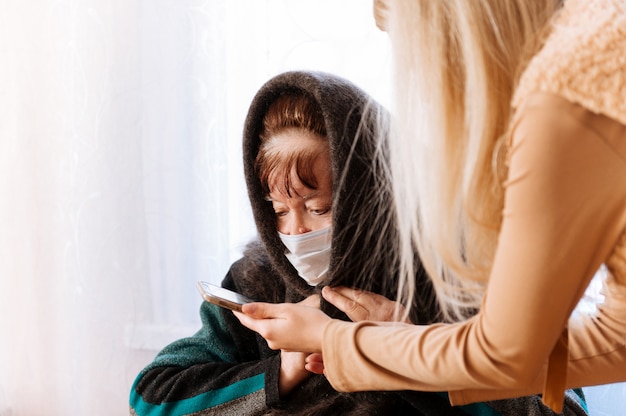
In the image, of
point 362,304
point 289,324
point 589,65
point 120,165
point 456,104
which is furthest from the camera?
point 120,165

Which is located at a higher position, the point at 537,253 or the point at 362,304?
the point at 537,253

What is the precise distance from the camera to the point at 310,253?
1.05m

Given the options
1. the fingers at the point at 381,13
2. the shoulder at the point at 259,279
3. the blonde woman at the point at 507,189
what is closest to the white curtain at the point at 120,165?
the shoulder at the point at 259,279

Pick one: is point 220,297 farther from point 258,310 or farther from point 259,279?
point 259,279

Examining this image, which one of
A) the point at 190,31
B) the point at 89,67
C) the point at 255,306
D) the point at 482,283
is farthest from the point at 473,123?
the point at 89,67

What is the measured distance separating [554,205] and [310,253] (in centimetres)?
50

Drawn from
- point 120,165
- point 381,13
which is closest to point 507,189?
point 381,13

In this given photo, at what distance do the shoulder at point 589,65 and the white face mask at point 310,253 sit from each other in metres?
0.47

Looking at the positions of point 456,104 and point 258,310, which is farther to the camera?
point 258,310

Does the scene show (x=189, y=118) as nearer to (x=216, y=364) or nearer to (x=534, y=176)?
(x=216, y=364)

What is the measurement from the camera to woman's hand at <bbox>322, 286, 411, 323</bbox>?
989 millimetres

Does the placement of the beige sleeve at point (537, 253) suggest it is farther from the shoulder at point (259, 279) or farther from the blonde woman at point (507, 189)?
the shoulder at point (259, 279)

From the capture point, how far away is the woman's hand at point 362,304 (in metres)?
0.99

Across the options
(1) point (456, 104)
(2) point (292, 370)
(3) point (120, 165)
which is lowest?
(2) point (292, 370)
